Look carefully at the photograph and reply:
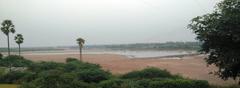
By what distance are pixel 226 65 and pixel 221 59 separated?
0.80m

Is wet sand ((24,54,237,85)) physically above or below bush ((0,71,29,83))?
below

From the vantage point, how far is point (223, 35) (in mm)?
26203

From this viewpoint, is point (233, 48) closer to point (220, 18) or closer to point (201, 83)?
point (220, 18)

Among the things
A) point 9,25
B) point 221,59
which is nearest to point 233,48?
point 221,59

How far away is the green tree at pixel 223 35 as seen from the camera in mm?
25516

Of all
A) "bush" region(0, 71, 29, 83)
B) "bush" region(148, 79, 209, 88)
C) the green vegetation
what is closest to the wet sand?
the green vegetation

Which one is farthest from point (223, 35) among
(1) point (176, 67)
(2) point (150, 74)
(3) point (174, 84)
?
(1) point (176, 67)

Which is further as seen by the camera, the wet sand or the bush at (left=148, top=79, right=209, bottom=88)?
the wet sand

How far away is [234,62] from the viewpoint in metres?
25.8

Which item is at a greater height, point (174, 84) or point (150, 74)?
point (150, 74)

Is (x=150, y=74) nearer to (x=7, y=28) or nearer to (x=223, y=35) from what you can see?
(x=223, y=35)

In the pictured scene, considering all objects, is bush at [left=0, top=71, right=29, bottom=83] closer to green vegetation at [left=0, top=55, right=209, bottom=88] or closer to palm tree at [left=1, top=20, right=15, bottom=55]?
green vegetation at [left=0, top=55, right=209, bottom=88]

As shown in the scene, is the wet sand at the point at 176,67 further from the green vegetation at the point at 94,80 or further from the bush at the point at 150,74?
the green vegetation at the point at 94,80

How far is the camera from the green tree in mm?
25516
